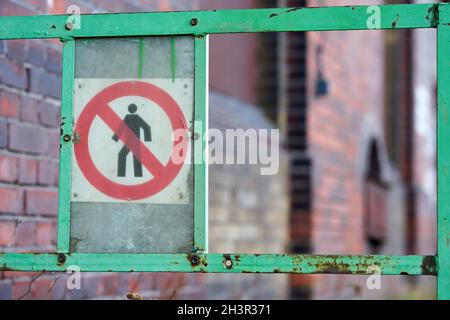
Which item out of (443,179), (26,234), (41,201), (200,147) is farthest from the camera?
(41,201)

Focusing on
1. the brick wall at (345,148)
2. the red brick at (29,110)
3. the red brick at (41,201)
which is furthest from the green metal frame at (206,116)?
the brick wall at (345,148)

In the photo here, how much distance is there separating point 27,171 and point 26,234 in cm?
19

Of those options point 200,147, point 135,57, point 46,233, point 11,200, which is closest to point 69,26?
point 135,57

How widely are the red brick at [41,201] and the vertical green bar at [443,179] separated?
1.39 meters

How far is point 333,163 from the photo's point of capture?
19.6 ft

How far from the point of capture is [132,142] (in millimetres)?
1887

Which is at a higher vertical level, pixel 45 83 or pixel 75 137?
pixel 45 83

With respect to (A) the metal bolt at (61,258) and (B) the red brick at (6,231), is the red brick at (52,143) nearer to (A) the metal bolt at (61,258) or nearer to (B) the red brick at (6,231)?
(B) the red brick at (6,231)

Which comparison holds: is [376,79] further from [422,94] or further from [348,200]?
[422,94]

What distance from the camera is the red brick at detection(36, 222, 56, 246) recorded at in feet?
9.08

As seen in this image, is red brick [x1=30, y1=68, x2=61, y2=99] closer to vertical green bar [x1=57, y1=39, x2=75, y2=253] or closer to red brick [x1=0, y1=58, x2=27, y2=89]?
red brick [x1=0, y1=58, x2=27, y2=89]

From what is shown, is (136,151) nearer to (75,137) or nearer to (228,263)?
(75,137)

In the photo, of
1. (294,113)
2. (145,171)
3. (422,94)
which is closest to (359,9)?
(145,171)

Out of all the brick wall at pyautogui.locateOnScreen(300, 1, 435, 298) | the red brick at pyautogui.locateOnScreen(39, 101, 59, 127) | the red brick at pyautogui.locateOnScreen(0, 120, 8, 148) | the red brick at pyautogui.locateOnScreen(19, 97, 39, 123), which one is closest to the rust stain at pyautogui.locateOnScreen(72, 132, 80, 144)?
the red brick at pyautogui.locateOnScreen(0, 120, 8, 148)
